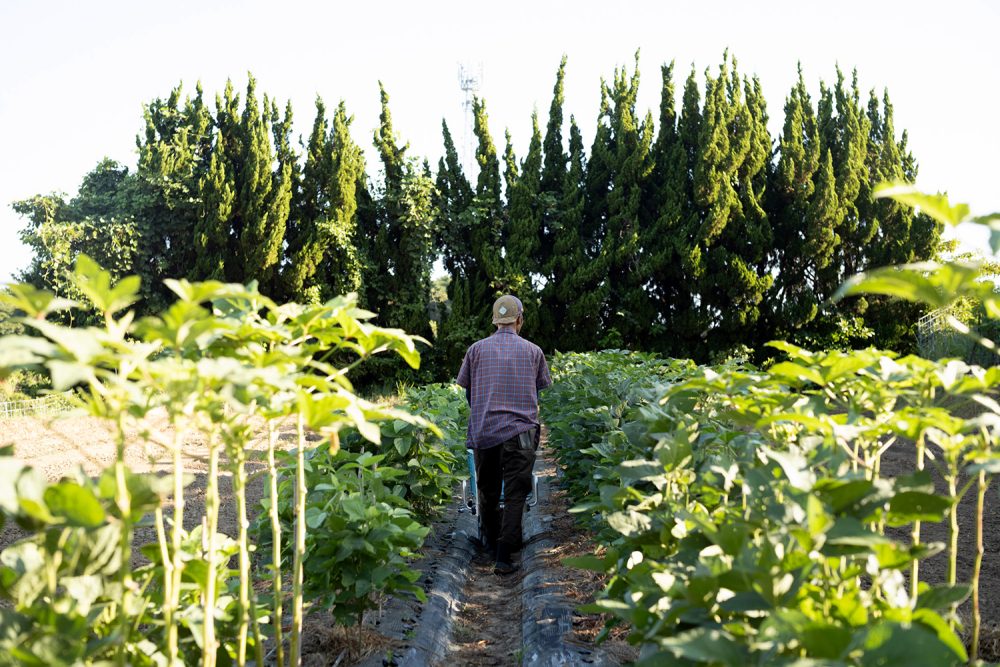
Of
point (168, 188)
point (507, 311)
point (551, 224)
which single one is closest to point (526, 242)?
point (551, 224)

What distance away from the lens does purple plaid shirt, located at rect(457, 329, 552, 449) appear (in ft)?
14.5

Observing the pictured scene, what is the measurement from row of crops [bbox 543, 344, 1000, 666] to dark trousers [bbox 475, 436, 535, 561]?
7.53ft

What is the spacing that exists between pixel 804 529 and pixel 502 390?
3.26 meters

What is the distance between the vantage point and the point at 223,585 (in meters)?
1.85

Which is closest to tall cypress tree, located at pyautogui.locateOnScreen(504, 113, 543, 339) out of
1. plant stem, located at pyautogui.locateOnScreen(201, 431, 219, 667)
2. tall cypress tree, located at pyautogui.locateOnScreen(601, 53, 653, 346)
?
tall cypress tree, located at pyautogui.locateOnScreen(601, 53, 653, 346)

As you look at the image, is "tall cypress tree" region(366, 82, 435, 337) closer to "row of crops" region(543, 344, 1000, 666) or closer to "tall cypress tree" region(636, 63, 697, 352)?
"tall cypress tree" region(636, 63, 697, 352)

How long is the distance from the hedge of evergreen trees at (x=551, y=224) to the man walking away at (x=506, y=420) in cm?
1349

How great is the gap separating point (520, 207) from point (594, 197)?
2.23 meters

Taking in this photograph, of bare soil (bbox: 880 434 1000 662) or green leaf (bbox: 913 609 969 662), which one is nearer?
green leaf (bbox: 913 609 969 662)

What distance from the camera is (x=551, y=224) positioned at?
19.6 m

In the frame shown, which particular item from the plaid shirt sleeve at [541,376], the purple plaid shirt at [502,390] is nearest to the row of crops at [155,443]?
the purple plaid shirt at [502,390]

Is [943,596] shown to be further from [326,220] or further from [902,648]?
[326,220]

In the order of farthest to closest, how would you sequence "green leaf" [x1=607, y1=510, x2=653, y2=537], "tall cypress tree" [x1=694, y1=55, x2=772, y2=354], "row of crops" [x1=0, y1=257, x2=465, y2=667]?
"tall cypress tree" [x1=694, y1=55, x2=772, y2=354] < "green leaf" [x1=607, y1=510, x2=653, y2=537] < "row of crops" [x1=0, y1=257, x2=465, y2=667]

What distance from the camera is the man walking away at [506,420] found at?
4.41 meters
